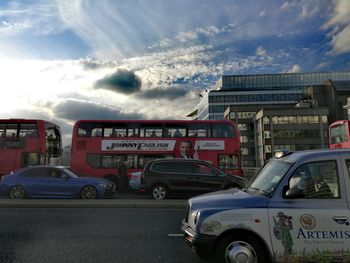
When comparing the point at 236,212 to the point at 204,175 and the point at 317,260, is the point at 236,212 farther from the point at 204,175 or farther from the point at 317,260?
the point at 204,175

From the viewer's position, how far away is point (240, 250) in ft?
14.6

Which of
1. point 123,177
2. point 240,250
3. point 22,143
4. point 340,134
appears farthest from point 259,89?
point 240,250

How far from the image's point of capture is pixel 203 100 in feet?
338

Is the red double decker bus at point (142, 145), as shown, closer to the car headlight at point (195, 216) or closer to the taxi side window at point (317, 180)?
the car headlight at point (195, 216)

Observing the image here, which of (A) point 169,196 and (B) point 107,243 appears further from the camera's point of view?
(A) point 169,196

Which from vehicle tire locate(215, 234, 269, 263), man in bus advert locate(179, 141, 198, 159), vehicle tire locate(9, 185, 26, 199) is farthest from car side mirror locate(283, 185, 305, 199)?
man in bus advert locate(179, 141, 198, 159)

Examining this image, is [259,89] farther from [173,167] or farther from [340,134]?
[173,167]

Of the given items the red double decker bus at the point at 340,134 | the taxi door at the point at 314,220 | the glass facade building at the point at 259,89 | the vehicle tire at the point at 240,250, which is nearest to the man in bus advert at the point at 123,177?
the red double decker bus at the point at 340,134

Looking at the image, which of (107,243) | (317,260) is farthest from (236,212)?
(107,243)

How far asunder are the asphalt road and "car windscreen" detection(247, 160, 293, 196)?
1533mm

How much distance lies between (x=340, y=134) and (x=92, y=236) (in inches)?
660

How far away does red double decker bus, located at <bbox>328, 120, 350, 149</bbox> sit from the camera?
1855 centimetres

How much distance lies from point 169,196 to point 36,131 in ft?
32.9

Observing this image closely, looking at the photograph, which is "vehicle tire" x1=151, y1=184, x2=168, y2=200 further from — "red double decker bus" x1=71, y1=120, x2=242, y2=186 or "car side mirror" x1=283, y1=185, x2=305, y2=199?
"car side mirror" x1=283, y1=185, x2=305, y2=199
